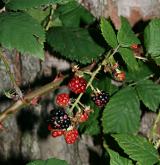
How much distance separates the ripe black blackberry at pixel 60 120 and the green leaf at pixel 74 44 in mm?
316

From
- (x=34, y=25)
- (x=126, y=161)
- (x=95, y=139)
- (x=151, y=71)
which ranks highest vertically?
(x=34, y=25)

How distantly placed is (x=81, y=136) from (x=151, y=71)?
0.60 metres

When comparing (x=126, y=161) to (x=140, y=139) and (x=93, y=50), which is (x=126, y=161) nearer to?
(x=140, y=139)

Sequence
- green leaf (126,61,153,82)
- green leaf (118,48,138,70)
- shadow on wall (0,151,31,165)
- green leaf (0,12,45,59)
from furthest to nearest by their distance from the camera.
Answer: shadow on wall (0,151,31,165), green leaf (126,61,153,82), green leaf (118,48,138,70), green leaf (0,12,45,59)

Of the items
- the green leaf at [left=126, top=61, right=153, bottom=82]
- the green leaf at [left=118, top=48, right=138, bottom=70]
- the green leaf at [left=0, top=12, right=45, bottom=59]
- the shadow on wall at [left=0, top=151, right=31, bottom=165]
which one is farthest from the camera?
the shadow on wall at [left=0, top=151, right=31, bottom=165]

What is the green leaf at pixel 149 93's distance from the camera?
157cm

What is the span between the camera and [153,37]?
5.19 feet

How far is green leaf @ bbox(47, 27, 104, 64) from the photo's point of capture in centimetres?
155

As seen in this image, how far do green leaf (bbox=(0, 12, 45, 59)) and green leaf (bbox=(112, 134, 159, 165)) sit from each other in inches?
18.9

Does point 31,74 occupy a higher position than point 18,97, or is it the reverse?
point 18,97

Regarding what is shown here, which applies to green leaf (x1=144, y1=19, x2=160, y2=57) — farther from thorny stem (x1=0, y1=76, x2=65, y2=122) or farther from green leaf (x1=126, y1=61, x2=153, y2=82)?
thorny stem (x1=0, y1=76, x2=65, y2=122)

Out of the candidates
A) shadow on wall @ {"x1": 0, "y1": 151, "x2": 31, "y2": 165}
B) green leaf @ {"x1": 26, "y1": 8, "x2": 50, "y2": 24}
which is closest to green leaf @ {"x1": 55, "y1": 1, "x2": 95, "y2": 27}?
green leaf @ {"x1": 26, "y1": 8, "x2": 50, "y2": 24}

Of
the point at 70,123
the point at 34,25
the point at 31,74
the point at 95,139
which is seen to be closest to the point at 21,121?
the point at 31,74

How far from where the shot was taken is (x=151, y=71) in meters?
1.73
